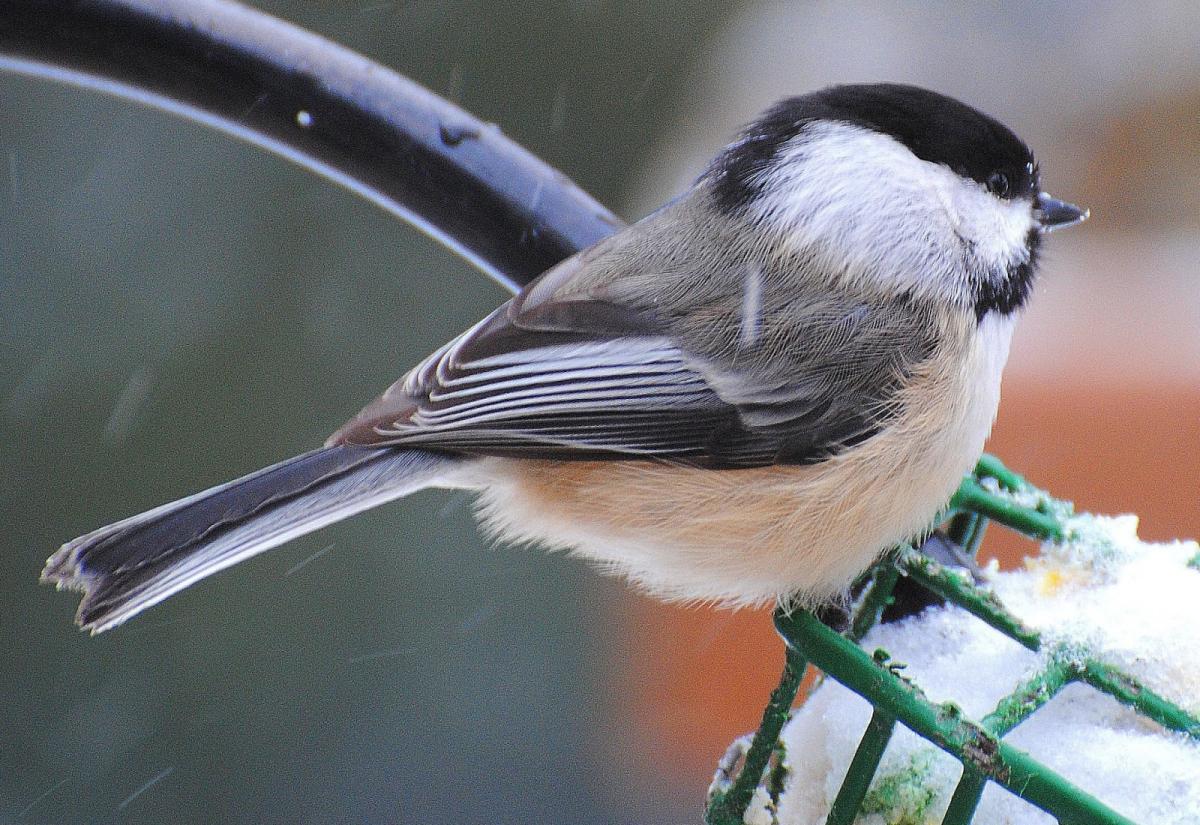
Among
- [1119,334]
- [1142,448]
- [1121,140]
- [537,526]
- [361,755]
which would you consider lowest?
[361,755]

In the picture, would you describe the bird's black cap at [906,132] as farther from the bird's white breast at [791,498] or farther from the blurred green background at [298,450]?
the blurred green background at [298,450]

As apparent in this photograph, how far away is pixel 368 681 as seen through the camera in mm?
2748

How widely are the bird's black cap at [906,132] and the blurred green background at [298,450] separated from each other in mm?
1162

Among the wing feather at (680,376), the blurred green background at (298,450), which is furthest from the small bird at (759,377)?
the blurred green background at (298,450)

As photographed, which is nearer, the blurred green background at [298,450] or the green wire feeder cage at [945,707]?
the green wire feeder cage at [945,707]

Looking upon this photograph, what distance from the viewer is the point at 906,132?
126 cm

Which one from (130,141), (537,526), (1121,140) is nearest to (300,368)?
(130,141)

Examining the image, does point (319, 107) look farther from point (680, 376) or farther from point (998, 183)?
point (998, 183)

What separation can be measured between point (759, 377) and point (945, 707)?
1.31 feet

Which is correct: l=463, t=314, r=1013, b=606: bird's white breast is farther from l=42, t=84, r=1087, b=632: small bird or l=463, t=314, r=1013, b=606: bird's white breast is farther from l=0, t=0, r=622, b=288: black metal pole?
l=0, t=0, r=622, b=288: black metal pole

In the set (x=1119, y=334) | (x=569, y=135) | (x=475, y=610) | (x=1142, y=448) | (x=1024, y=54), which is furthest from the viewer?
(x=1024, y=54)

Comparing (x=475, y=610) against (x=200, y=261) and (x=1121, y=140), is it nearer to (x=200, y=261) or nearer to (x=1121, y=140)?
(x=200, y=261)

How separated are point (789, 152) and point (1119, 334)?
164 cm

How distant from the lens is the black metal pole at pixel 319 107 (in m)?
1.13
